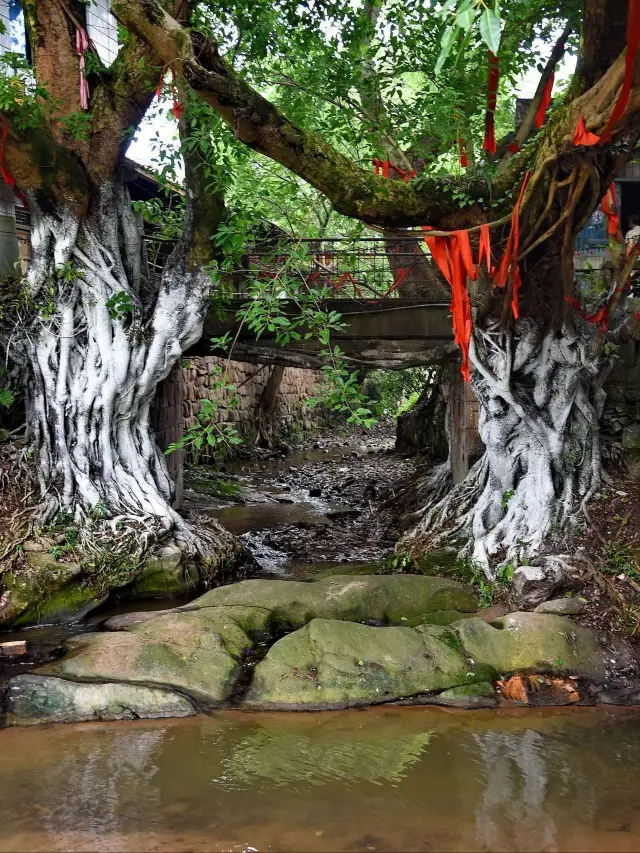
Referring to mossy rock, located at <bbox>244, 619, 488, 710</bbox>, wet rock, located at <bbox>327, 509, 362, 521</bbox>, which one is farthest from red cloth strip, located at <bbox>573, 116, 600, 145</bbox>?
wet rock, located at <bbox>327, 509, 362, 521</bbox>

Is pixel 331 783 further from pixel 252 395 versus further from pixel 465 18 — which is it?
pixel 252 395

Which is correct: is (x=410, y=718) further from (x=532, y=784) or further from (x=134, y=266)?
(x=134, y=266)

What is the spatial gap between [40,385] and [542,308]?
197 inches

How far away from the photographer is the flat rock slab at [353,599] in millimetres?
6137

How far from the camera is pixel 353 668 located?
17.0 feet

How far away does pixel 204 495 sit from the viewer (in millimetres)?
11633

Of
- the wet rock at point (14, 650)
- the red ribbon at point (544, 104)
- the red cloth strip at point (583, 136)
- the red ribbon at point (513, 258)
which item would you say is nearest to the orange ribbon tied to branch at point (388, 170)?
the red ribbon at point (544, 104)

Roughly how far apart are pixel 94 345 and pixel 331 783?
16.7 ft

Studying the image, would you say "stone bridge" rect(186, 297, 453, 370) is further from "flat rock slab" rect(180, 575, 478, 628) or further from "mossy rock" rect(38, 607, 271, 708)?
"mossy rock" rect(38, 607, 271, 708)

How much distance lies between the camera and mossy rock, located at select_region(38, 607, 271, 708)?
16.7 feet

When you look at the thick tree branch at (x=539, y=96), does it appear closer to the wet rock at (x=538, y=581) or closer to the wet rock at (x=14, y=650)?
the wet rock at (x=538, y=581)

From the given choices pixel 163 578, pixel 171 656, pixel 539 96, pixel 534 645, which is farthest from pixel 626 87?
pixel 163 578

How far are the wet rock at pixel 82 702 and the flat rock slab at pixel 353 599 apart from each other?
4.24 feet

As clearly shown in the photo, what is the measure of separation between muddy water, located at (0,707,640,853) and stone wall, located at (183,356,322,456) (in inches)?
305
